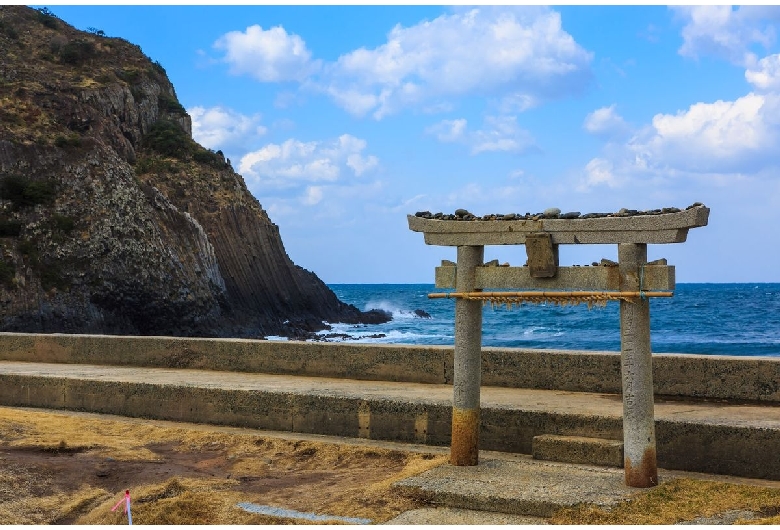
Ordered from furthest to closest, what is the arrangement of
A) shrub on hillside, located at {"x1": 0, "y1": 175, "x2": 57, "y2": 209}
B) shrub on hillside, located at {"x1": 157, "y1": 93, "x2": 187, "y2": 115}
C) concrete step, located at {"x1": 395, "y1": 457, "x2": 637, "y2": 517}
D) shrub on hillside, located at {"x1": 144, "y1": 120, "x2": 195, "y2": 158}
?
shrub on hillside, located at {"x1": 157, "y1": 93, "x2": 187, "y2": 115} → shrub on hillside, located at {"x1": 144, "y1": 120, "x2": 195, "y2": 158} → shrub on hillside, located at {"x1": 0, "y1": 175, "x2": 57, "y2": 209} → concrete step, located at {"x1": 395, "y1": 457, "x2": 637, "y2": 517}

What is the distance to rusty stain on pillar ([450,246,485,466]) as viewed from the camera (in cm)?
826

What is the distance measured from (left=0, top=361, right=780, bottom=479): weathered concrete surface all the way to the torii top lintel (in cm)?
200

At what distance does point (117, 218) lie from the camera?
4438 centimetres

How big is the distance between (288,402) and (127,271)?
3534cm

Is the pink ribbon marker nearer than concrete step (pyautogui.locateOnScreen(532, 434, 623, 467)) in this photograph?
Yes

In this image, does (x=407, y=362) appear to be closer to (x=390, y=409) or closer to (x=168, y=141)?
(x=390, y=409)

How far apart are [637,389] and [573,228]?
1.46 meters

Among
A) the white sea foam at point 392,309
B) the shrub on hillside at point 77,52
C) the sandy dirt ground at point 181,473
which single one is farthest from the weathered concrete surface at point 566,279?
the white sea foam at point 392,309

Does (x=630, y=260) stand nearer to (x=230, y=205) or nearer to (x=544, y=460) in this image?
(x=544, y=460)

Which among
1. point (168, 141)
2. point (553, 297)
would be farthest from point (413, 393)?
point (168, 141)

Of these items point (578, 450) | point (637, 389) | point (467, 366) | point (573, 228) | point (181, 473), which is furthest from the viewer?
point (181, 473)

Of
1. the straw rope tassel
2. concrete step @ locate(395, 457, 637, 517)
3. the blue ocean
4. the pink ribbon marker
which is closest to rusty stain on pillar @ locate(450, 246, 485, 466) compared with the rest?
the straw rope tassel

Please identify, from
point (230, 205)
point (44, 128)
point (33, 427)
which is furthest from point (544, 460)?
point (230, 205)

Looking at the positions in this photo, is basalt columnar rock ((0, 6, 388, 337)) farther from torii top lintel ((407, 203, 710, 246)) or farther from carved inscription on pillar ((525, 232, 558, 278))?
carved inscription on pillar ((525, 232, 558, 278))
